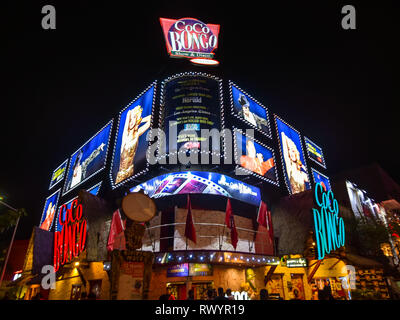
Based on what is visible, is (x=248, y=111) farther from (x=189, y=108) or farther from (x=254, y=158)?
(x=189, y=108)

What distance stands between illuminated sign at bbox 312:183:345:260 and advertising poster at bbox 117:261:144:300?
12.4 m

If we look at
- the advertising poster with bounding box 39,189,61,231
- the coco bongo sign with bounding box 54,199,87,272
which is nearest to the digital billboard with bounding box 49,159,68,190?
the advertising poster with bounding box 39,189,61,231

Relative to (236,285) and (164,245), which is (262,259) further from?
(164,245)

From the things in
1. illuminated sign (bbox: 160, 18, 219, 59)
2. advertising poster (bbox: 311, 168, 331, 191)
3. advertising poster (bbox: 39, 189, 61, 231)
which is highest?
→ illuminated sign (bbox: 160, 18, 219, 59)

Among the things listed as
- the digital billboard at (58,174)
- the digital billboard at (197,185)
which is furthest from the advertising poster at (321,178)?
the digital billboard at (58,174)

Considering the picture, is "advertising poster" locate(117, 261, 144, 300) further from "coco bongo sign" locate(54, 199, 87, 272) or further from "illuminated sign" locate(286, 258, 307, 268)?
"illuminated sign" locate(286, 258, 307, 268)

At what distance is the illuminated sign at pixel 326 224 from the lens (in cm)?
1518

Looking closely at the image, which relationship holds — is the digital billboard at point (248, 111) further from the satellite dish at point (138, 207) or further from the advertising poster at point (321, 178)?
the satellite dish at point (138, 207)

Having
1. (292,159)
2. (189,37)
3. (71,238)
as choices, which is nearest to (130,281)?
(71,238)

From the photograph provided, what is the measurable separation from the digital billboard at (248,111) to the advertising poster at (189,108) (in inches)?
74.7

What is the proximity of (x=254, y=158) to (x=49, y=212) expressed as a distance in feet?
92.8

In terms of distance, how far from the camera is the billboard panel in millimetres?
18859

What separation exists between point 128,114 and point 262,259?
18267 mm
